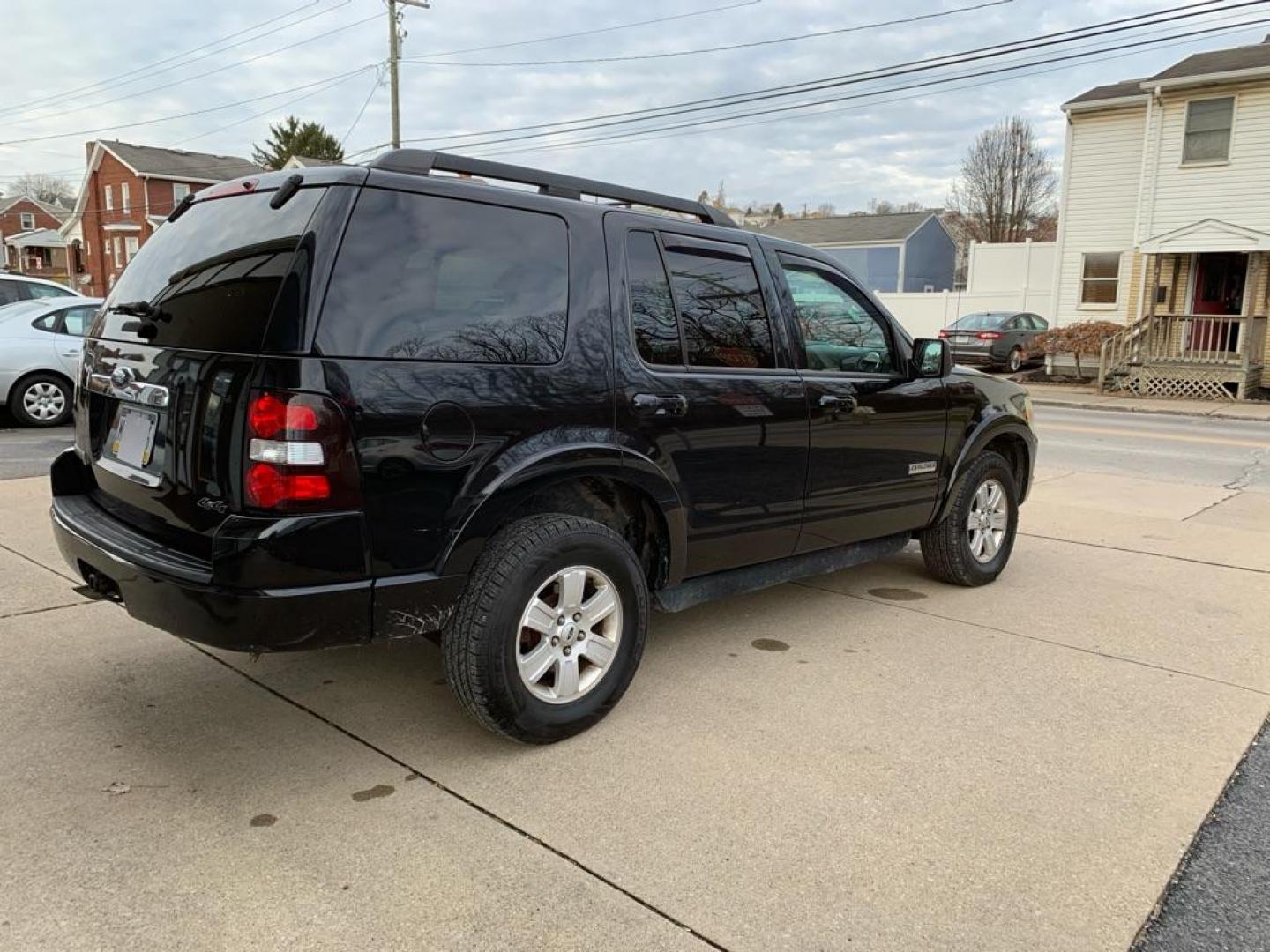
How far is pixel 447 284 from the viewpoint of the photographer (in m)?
3.03

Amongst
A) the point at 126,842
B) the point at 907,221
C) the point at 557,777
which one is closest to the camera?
the point at 126,842

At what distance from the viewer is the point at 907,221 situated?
4375 centimetres

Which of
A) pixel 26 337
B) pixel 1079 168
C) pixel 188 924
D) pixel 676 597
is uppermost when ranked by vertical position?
pixel 1079 168

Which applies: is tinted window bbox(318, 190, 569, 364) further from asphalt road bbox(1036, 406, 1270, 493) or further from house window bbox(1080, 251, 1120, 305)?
house window bbox(1080, 251, 1120, 305)

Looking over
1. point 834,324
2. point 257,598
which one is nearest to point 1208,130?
point 834,324

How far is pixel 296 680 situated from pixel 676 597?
61.2 inches

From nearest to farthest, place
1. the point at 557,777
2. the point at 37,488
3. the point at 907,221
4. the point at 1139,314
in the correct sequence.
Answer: the point at 557,777 < the point at 37,488 < the point at 1139,314 < the point at 907,221

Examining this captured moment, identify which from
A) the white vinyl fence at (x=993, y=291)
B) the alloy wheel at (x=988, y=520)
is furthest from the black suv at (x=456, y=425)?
the white vinyl fence at (x=993, y=291)

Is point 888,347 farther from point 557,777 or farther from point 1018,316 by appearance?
point 1018,316

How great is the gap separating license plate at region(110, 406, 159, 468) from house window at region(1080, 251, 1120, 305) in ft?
78.7

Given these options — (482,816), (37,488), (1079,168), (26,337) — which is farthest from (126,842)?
(1079,168)

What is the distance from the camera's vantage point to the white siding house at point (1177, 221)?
64.8 ft

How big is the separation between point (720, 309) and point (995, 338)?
73.7 ft

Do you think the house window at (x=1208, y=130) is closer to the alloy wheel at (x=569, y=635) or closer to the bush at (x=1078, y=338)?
the bush at (x=1078, y=338)
